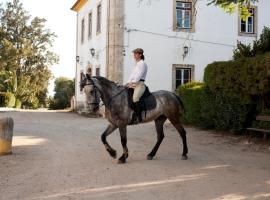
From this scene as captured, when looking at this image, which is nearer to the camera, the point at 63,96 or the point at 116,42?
the point at 116,42

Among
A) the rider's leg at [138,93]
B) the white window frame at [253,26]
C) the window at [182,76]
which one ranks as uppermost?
the white window frame at [253,26]

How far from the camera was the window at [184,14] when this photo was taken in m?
25.7

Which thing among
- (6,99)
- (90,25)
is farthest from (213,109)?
(6,99)

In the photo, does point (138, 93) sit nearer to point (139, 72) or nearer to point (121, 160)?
point (139, 72)

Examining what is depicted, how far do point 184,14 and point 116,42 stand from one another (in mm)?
4410

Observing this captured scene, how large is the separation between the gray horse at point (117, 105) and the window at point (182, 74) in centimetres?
1499

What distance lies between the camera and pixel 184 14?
84.9ft

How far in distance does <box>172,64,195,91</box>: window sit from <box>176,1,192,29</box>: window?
227 centimetres

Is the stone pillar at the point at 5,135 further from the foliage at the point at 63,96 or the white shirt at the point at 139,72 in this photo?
the foliage at the point at 63,96

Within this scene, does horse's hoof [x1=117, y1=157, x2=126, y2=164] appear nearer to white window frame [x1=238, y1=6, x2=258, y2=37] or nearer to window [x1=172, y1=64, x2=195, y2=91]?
window [x1=172, y1=64, x2=195, y2=91]

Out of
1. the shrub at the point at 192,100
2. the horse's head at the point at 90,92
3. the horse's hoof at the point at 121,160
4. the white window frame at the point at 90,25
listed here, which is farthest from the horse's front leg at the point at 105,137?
the white window frame at the point at 90,25

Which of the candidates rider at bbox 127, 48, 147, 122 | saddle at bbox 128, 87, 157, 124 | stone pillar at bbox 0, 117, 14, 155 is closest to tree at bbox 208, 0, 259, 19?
rider at bbox 127, 48, 147, 122

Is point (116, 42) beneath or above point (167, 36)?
beneath

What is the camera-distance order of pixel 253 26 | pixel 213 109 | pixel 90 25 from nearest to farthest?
pixel 213 109, pixel 253 26, pixel 90 25
